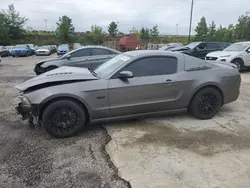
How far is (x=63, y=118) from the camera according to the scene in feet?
13.7

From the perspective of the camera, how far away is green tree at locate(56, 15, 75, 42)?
50.8m

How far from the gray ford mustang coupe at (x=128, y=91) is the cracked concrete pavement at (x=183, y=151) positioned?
0.32m

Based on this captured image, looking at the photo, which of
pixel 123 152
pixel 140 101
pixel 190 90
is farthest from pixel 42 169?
pixel 190 90

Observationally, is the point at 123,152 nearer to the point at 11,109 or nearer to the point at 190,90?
the point at 190,90

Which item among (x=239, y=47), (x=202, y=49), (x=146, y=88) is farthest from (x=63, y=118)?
(x=202, y=49)

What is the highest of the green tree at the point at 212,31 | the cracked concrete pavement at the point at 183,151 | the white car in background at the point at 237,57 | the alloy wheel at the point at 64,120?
the green tree at the point at 212,31

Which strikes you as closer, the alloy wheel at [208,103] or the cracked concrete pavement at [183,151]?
the cracked concrete pavement at [183,151]

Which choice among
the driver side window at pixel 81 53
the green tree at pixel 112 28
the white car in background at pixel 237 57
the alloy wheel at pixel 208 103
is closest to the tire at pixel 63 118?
the alloy wheel at pixel 208 103

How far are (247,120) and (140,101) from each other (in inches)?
91.8

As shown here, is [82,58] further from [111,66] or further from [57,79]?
[57,79]

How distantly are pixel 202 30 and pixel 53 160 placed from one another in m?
46.3

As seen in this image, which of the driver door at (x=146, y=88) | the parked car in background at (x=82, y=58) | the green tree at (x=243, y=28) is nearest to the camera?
the driver door at (x=146, y=88)

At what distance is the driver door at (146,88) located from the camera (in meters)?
4.42

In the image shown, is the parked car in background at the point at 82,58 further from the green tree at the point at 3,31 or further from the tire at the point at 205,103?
the green tree at the point at 3,31
